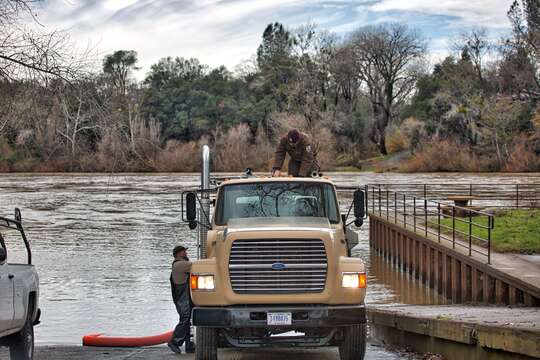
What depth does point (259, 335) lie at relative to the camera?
11.5 metres

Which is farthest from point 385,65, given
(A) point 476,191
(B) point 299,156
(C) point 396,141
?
(B) point 299,156

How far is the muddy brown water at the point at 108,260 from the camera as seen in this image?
74.6 feet

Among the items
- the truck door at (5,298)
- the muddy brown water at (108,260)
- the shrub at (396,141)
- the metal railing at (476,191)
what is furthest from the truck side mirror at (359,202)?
the shrub at (396,141)

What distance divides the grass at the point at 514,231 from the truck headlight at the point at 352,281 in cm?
1228

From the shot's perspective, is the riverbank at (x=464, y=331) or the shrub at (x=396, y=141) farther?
the shrub at (x=396, y=141)

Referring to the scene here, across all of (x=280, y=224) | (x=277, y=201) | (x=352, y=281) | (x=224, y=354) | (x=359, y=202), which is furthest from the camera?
(x=224, y=354)

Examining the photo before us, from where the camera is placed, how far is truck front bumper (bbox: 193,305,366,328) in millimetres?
11164

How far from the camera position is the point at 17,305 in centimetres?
1095

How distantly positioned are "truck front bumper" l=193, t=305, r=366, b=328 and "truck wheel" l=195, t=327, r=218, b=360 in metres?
0.54

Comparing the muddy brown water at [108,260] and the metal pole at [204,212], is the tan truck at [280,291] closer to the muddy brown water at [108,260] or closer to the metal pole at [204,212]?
the metal pole at [204,212]

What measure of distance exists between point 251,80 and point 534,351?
363ft

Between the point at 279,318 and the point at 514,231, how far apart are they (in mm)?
17372

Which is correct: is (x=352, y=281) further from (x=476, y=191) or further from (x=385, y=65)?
(x=385, y=65)

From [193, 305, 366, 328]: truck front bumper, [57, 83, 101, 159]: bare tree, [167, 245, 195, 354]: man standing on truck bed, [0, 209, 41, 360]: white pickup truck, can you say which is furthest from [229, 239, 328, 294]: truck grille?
[57, 83, 101, 159]: bare tree
